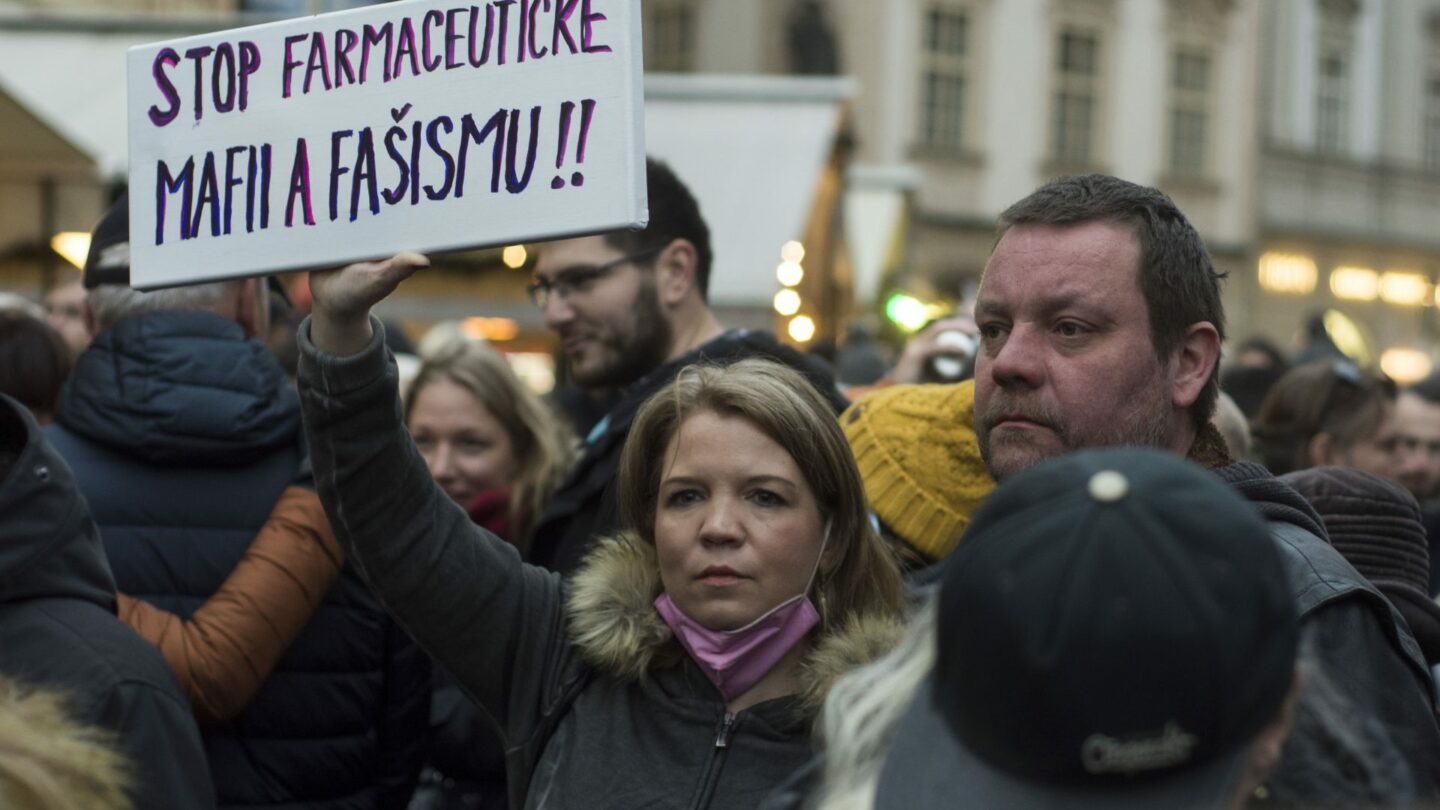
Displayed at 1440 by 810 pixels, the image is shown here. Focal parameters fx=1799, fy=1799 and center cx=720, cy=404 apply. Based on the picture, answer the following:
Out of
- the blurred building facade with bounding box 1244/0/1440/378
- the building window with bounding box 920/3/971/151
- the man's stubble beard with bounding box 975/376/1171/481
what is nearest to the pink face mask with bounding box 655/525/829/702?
the man's stubble beard with bounding box 975/376/1171/481

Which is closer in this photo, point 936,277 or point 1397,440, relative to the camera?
point 1397,440

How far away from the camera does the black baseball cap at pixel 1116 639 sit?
4.08ft

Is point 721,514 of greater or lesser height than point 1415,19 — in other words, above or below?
below

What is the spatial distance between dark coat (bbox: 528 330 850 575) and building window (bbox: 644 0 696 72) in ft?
85.0

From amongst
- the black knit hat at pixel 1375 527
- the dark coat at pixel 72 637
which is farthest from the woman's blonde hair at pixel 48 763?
the black knit hat at pixel 1375 527

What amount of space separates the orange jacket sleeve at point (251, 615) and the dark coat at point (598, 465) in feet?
1.47

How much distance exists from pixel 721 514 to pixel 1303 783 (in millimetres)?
1181

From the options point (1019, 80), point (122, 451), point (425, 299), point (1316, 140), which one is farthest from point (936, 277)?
point (122, 451)

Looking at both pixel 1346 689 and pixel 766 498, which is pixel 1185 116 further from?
pixel 1346 689

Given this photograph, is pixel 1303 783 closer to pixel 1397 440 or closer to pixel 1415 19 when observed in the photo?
pixel 1397 440

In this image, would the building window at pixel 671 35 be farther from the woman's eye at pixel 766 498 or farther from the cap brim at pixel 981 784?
the cap brim at pixel 981 784

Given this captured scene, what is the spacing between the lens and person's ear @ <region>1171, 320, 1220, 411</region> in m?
2.36

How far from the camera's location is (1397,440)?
574 centimetres

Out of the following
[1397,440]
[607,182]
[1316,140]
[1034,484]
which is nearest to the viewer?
[1034,484]
